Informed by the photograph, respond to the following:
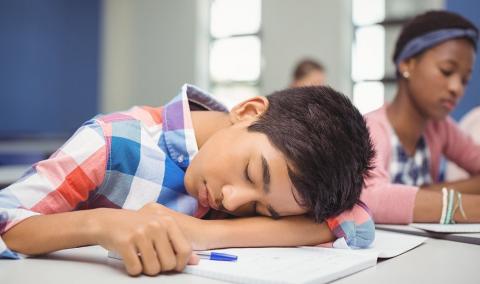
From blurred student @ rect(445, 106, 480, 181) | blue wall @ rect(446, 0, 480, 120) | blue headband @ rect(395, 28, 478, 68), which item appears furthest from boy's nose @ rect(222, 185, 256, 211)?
blue wall @ rect(446, 0, 480, 120)

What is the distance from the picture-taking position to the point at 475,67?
80.7 inches

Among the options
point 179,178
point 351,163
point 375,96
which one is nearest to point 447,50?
point 351,163

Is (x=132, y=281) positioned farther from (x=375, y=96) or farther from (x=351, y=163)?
(x=375, y=96)

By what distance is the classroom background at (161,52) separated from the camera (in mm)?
4836

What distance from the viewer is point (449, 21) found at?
63.0 inches

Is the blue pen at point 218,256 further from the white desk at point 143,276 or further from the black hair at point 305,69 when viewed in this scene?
the black hair at point 305,69

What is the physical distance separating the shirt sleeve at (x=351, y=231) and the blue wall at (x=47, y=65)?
4241 millimetres

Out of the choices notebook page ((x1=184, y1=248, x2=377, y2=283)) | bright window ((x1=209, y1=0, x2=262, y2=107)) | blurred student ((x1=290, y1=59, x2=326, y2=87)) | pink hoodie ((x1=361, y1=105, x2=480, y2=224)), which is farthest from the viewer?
bright window ((x1=209, y1=0, x2=262, y2=107))

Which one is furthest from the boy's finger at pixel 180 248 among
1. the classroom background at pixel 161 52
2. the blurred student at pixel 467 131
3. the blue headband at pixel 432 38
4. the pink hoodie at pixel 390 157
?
the classroom background at pixel 161 52

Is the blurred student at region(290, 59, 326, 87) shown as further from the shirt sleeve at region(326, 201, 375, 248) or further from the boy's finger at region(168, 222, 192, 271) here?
the boy's finger at region(168, 222, 192, 271)

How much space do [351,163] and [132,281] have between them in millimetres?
416

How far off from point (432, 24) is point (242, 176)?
1.06 metres

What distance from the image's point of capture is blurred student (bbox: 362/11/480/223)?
5.20 ft

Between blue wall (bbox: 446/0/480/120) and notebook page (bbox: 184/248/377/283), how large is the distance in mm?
1485
